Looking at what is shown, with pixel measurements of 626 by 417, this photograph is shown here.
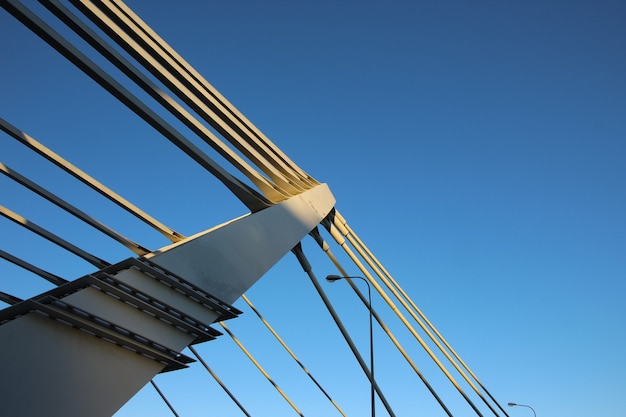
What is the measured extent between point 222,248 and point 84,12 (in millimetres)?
4000

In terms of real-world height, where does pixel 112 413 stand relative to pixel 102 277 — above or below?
below

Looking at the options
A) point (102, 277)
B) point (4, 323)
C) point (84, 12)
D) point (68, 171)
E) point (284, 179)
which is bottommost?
point (4, 323)

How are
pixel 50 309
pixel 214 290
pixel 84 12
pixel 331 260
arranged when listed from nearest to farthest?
pixel 50 309, pixel 84 12, pixel 214 290, pixel 331 260

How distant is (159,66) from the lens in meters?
9.20

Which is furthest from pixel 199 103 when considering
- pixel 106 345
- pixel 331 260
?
pixel 331 260

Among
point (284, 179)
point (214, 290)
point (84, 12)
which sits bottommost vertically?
point (214, 290)

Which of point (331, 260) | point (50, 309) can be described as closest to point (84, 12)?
point (50, 309)

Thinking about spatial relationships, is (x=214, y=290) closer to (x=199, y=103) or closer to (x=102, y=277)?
(x=102, y=277)

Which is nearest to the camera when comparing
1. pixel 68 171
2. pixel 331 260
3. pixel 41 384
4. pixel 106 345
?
pixel 41 384

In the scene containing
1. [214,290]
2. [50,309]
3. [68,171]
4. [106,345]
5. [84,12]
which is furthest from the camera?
[68,171]

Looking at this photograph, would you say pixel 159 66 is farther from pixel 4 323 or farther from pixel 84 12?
pixel 4 323

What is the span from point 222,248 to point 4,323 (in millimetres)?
3476

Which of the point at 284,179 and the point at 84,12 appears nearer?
the point at 84,12

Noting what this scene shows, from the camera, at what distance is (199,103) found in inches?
392
